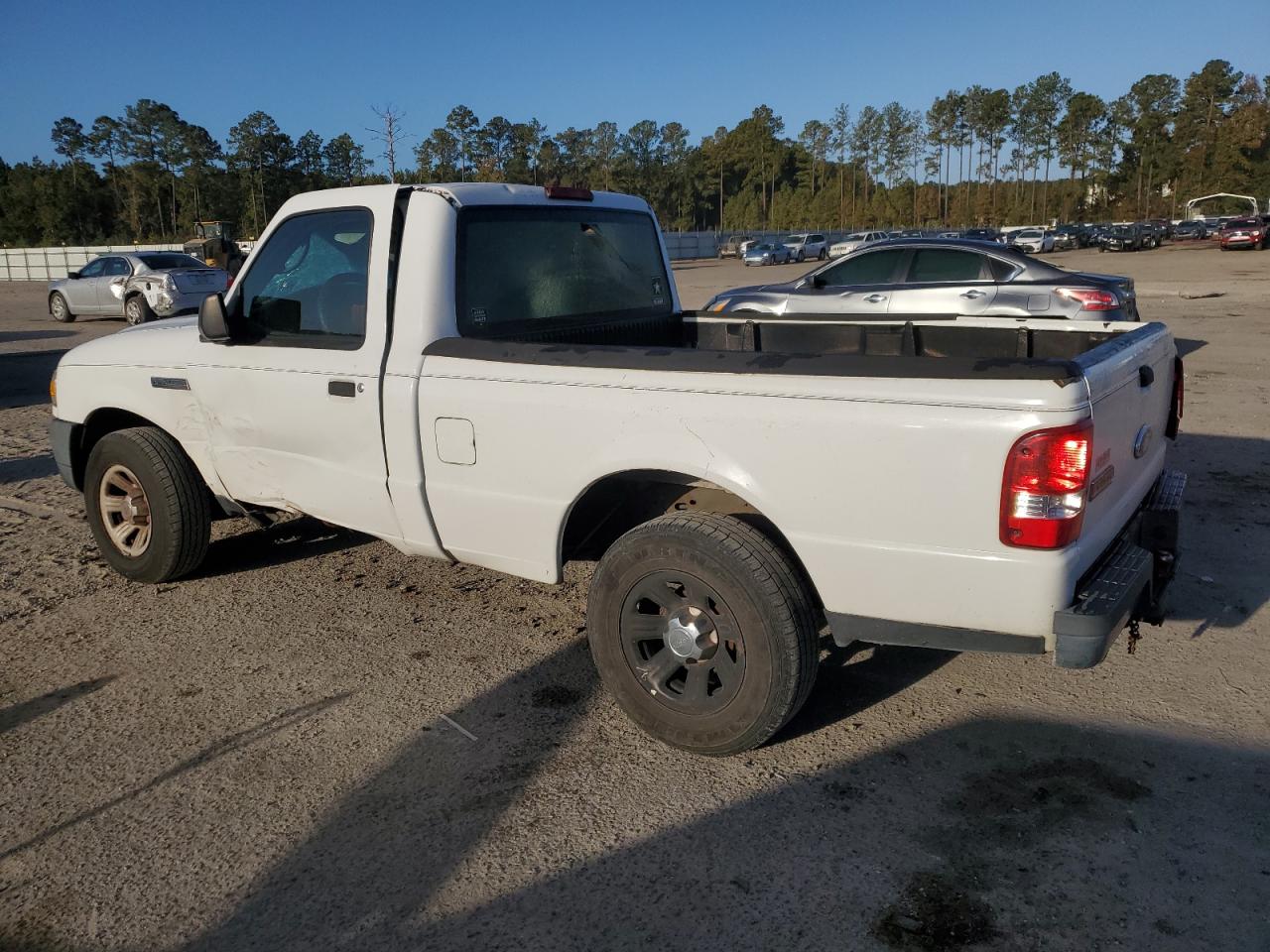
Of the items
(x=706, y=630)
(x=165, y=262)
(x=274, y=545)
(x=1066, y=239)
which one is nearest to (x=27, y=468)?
(x=274, y=545)

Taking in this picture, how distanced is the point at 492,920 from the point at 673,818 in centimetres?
68

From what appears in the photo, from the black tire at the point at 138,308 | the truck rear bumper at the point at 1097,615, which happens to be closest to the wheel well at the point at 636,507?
the truck rear bumper at the point at 1097,615

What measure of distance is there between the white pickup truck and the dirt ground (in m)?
0.42

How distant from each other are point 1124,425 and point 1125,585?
563 mm

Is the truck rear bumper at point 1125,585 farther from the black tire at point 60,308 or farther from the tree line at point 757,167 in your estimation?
the tree line at point 757,167

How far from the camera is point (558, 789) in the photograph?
3.24 metres

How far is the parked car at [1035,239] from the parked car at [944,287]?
49.9 m

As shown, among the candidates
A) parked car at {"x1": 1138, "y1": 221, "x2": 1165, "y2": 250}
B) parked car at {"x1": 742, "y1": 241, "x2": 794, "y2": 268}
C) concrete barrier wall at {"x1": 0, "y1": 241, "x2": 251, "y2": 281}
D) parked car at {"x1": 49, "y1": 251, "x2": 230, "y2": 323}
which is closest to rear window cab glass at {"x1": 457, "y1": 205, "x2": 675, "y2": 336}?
parked car at {"x1": 49, "y1": 251, "x2": 230, "y2": 323}

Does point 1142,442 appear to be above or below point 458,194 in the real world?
below

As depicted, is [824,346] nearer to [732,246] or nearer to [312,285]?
[312,285]

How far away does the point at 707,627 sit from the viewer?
3.29 meters

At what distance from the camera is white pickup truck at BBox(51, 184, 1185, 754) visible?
2.79 metres

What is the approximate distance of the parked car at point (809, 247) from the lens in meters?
56.4

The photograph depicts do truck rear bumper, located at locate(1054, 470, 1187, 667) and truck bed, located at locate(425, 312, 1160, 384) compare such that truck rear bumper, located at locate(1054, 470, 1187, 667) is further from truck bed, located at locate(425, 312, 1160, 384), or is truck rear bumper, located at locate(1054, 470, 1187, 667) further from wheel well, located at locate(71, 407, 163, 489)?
wheel well, located at locate(71, 407, 163, 489)
